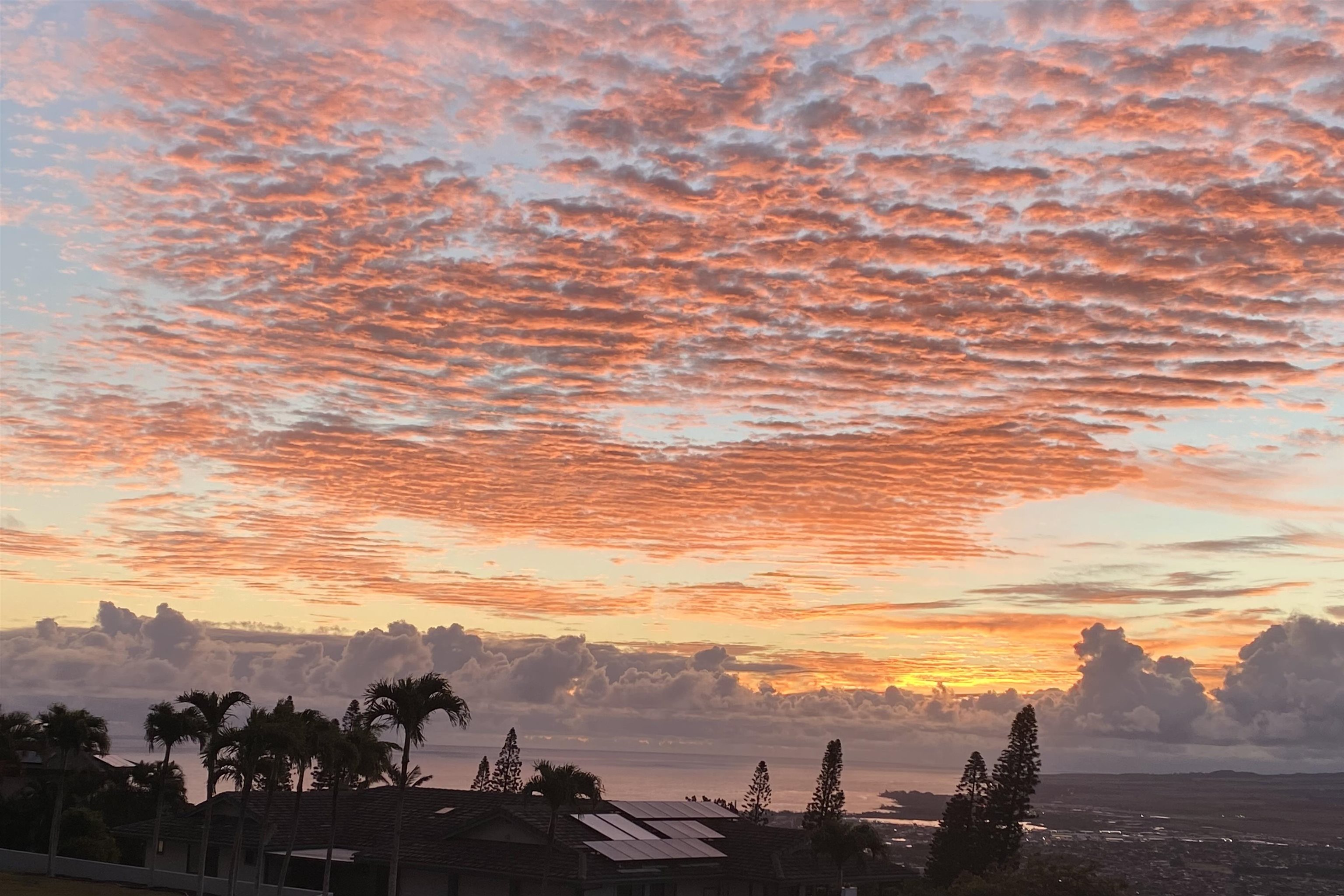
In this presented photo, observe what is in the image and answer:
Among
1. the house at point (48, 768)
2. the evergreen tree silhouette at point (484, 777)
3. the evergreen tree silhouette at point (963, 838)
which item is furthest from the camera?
the evergreen tree silhouette at point (484, 777)

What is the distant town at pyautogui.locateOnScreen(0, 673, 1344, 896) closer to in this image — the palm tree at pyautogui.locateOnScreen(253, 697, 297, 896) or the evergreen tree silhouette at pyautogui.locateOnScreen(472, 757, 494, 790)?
the palm tree at pyautogui.locateOnScreen(253, 697, 297, 896)

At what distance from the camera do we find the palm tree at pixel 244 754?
52500 mm

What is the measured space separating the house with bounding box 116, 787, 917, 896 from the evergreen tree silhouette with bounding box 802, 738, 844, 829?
174ft

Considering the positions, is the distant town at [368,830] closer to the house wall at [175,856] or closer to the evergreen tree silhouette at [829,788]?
the house wall at [175,856]

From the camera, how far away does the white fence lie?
200 feet

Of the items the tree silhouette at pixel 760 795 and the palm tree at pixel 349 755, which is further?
the tree silhouette at pixel 760 795

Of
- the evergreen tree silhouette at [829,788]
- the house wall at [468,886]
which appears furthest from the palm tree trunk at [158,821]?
the evergreen tree silhouette at [829,788]

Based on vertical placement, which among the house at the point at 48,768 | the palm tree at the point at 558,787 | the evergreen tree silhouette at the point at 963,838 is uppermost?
the palm tree at the point at 558,787

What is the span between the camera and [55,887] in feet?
186

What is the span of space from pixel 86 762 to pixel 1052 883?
6013 cm

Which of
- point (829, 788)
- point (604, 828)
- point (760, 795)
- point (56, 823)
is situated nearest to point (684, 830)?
point (604, 828)

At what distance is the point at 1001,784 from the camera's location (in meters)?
107

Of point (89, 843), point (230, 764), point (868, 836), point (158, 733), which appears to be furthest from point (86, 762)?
point (868, 836)

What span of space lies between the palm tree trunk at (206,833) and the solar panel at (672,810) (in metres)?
19.1
